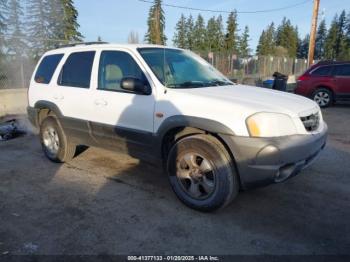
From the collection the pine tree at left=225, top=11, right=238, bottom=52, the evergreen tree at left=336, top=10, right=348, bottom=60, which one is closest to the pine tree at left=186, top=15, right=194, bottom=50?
the pine tree at left=225, top=11, right=238, bottom=52

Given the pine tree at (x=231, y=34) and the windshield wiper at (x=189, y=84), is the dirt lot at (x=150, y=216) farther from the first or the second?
the pine tree at (x=231, y=34)

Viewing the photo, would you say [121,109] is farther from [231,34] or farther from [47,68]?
[231,34]

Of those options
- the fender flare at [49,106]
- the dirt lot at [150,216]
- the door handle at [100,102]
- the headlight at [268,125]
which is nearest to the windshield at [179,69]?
the door handle at [100,102]

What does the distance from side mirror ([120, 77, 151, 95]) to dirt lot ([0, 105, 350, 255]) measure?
137cm

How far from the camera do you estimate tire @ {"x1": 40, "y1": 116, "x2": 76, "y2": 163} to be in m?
5.25

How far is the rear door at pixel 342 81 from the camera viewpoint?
36.2 ft

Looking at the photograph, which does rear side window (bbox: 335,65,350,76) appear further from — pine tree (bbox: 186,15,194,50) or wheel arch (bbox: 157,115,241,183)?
pine tree (bbox: 186,15,194,50)

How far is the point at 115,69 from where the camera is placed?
4332mm

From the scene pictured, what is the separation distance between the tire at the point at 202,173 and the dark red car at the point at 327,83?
9.52 meters

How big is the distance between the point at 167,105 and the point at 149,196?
1.26m

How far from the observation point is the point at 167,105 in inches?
145

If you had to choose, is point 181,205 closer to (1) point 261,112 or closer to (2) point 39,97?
(1) point 261,112

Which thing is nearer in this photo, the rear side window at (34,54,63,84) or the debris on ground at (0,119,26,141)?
the rear side window at (34,54,63,84)

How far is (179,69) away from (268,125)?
1.64 meters
